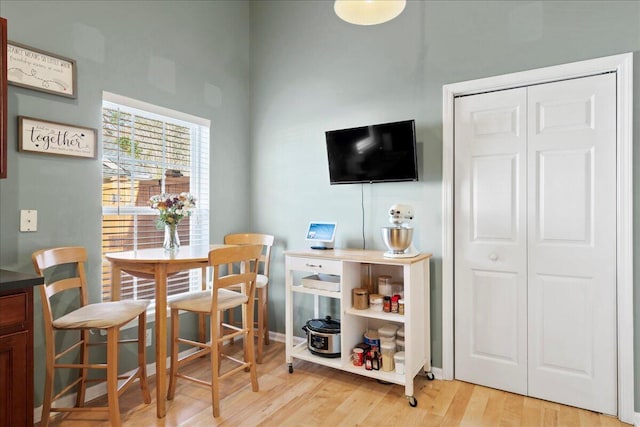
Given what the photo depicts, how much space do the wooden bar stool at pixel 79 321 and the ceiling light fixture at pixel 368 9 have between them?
1.92m

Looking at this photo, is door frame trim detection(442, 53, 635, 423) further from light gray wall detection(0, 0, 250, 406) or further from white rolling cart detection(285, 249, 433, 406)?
light gray wall detection(0, 0, 250, 406)

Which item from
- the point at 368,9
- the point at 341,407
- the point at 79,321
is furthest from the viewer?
the point at 341,407

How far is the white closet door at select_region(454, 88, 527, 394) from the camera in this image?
8.33ft

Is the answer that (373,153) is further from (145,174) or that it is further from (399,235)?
(145,174)

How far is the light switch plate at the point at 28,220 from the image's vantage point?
2150mm

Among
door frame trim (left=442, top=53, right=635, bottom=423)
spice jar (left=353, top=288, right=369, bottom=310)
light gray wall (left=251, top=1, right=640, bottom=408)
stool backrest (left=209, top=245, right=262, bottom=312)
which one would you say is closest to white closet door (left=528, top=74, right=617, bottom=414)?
door frame trim (left=442, top=53, right=635, bottom=423)

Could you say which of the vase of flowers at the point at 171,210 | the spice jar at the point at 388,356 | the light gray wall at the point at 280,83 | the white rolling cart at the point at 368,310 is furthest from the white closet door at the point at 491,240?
the vase of flowers at the point at 171,210

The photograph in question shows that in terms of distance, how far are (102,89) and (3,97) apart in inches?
27.9

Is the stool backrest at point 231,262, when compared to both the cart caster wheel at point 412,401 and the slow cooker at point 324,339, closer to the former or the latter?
the slow cooker at point 324,339

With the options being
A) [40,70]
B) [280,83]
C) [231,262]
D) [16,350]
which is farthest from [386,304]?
[40,70]

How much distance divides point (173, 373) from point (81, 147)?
1.51 m

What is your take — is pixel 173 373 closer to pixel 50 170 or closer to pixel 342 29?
pixel 50 170

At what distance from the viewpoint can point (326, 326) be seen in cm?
287

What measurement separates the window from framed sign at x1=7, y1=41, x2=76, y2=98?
259 millimetres
